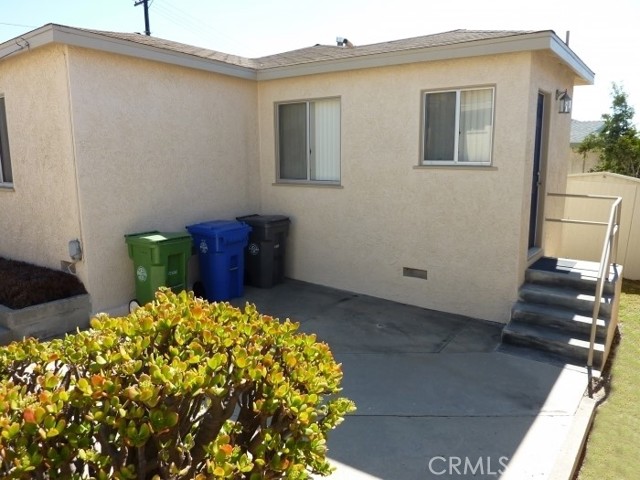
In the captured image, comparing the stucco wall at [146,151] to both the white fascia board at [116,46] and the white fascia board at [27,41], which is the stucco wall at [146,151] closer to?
the white fascia board at [116,46]

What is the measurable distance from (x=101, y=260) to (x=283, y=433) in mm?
A: 4948

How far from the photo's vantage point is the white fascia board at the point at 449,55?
221 inches

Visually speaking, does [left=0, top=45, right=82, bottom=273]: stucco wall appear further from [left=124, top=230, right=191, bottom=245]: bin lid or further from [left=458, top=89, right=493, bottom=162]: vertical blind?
[left=458, top=89, right=493, bottom=162]: vertical blind

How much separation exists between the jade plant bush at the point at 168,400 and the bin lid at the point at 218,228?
14.5ft

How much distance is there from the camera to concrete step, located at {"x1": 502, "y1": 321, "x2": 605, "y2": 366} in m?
5.21

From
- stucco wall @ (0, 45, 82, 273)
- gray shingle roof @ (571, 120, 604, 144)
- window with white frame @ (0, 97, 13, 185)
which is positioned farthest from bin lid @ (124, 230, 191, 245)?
→ gray shingle roof @ (571, 120, 604, 144)

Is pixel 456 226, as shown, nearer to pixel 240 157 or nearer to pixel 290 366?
pixel 240 157

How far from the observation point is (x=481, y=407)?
14.1 feet

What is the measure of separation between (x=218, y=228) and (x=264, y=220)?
36.8 inches

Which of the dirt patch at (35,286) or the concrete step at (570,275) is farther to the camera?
the concrete step at (570,275)

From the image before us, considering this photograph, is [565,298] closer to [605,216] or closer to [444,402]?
[444,402]

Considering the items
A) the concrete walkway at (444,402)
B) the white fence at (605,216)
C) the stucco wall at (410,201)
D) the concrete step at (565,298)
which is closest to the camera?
the concrete walkway at (444,402)

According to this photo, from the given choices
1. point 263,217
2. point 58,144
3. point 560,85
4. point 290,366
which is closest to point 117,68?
point 58,144

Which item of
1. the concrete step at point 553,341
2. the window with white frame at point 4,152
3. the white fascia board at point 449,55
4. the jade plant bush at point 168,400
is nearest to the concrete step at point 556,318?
the concrete step at point 553,341
